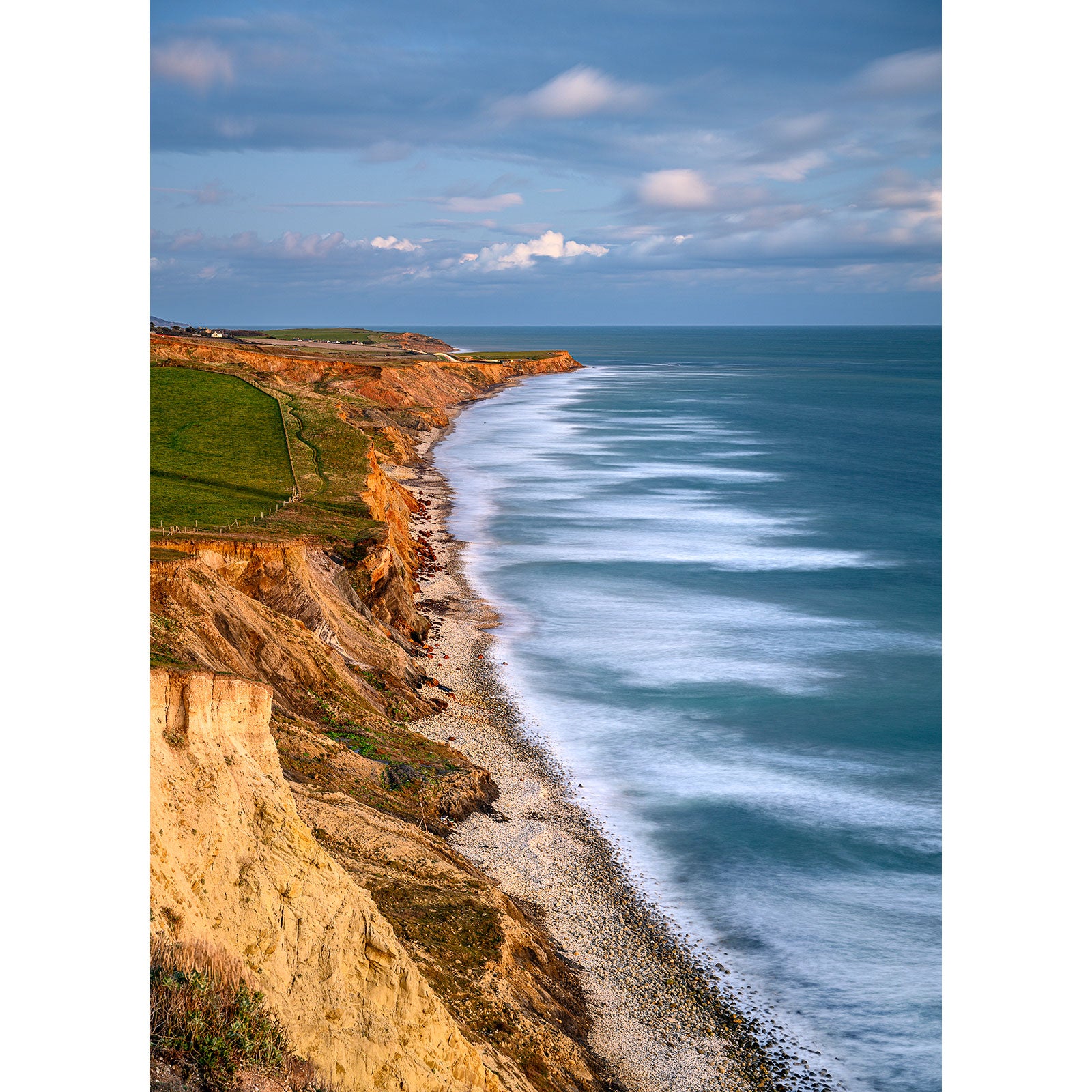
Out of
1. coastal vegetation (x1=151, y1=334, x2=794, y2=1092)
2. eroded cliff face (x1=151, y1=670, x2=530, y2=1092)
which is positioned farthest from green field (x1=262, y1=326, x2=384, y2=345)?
eroded cliff face (x1=151, y1=670, x2=530, y2=1092)

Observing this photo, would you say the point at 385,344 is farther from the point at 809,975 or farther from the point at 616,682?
the point at 809,975

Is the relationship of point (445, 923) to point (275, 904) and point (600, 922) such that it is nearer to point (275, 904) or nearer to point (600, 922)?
point (275, 904)

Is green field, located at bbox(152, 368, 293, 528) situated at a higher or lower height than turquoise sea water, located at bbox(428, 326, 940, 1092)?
higher

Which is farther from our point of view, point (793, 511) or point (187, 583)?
point (793, 511)

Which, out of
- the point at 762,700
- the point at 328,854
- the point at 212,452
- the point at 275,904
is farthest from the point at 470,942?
the point at 212,452

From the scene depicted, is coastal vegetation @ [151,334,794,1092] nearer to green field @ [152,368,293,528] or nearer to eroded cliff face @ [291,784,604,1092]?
eroded cliff face @ [291,784,604,1092]
